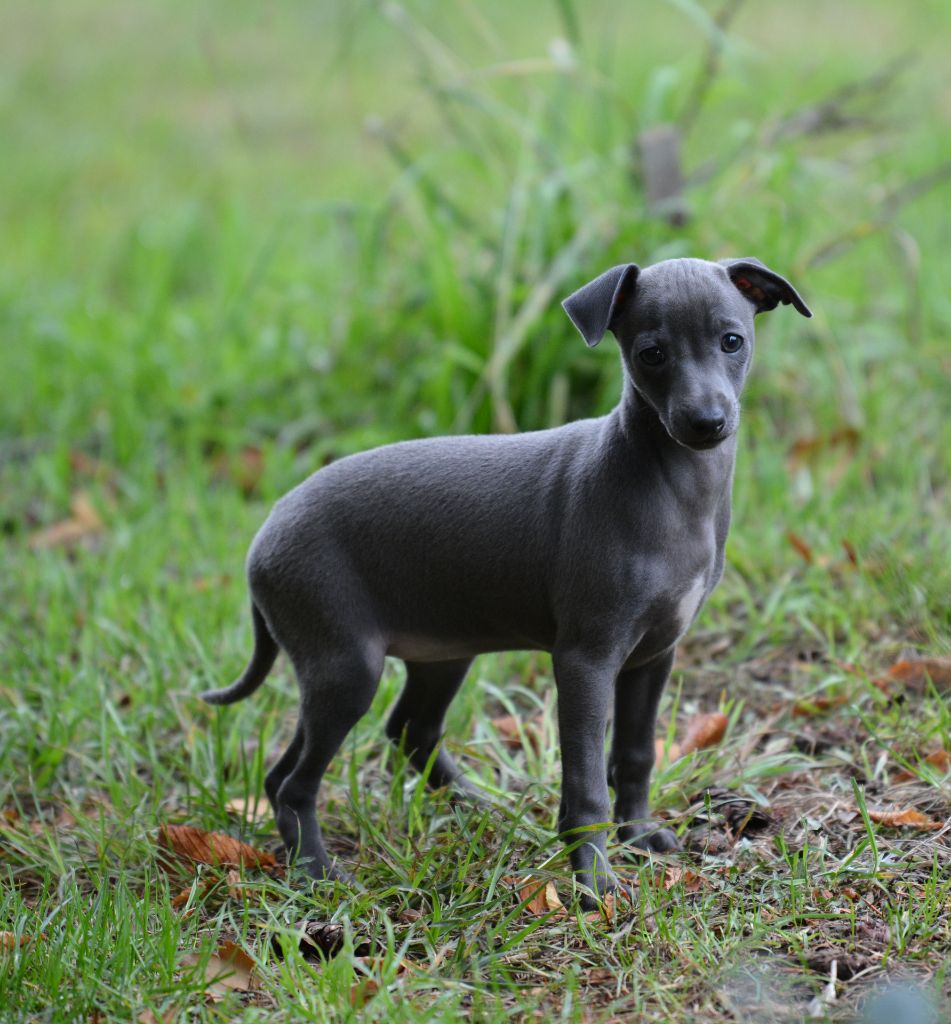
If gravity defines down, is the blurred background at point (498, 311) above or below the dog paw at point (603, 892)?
above

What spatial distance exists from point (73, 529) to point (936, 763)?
11.5 feet

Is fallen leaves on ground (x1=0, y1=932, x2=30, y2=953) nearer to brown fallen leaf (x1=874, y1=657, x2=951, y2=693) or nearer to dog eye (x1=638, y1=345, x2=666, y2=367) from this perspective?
dog eye (x1=638, y1=345, x2=666, y2=367)

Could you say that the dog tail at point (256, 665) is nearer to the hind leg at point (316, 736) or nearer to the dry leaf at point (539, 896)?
the hind leg at point (316, 736)

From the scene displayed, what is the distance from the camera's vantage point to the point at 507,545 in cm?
293

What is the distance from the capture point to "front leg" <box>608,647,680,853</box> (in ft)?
10.3

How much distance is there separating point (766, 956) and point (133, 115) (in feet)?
32.0

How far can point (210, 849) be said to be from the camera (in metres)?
3.17

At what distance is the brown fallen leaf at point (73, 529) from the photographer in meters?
5.26

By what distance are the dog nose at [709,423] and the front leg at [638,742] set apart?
28.2 inches

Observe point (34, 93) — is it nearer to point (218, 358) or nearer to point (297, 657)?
point (218, 358)

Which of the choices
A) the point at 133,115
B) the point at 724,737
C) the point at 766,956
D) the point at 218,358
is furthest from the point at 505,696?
the point at 133,115

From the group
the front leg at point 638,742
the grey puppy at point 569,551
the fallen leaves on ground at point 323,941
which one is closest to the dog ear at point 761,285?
the grey puppy at point 569,551

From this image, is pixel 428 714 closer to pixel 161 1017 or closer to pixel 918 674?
pixel 161 1017

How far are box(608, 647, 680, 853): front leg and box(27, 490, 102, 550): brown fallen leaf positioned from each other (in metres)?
2.86
